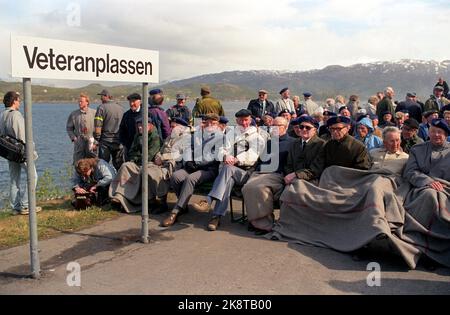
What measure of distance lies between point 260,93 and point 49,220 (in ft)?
21.4

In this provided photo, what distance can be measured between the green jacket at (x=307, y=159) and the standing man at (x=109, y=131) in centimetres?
402

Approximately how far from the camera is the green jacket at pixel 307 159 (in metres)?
6.14

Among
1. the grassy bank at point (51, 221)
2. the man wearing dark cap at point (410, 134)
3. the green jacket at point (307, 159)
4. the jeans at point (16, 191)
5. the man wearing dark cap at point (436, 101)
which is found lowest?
the grassy bank at point (51, 221)

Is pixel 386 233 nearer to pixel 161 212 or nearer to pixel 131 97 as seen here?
pixel 161 212

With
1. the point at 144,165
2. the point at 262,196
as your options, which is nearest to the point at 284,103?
the point at 262,196

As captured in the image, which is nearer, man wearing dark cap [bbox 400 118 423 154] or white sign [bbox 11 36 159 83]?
white sign [bbox 11 36 159 83]

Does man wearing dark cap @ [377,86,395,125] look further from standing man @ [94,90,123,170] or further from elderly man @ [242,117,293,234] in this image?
standing man @ [94,90,123,170]

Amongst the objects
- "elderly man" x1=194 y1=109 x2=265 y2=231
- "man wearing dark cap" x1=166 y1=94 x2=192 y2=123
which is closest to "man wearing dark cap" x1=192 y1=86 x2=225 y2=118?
"man wearing dark cap" x1=166 y1=94 x2=192 y2=123

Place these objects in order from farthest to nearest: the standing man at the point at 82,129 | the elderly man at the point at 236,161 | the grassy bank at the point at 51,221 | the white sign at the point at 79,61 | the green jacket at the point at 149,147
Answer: the standing man at the point at 82,129, the green jacket at the point at 149,147, the elderly man at the point at 236,161, the grassy bank at the point at 51,221, the white sign at the point at 79,61

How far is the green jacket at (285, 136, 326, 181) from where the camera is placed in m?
6.14

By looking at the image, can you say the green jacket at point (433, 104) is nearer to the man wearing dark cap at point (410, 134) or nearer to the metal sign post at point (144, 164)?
the man wearing dark cap at point (410, 134)

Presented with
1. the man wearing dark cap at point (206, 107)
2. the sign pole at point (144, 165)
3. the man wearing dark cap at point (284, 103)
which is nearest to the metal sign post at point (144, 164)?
the sign pole at point (144, 165)

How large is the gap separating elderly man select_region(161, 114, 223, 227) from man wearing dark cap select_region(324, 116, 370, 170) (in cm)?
192
